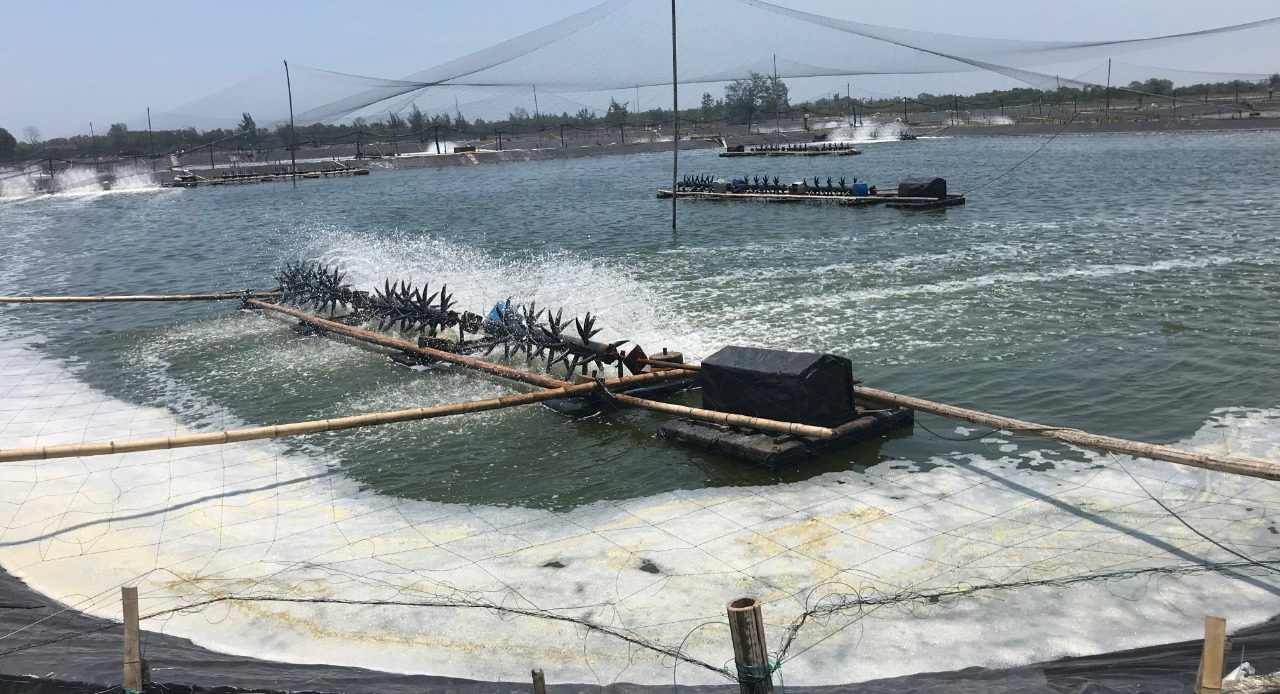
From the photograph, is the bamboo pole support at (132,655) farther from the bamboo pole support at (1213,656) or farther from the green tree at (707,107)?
the green tree at (707,107)

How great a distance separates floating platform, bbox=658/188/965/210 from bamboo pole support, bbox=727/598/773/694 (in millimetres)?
34987

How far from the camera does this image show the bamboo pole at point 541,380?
10.8 meters

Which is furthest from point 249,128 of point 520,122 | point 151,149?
point 520,122

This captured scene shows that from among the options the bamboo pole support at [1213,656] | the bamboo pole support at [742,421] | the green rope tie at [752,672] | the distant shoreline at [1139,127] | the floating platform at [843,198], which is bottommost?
the bamboo pole support at [742,421]

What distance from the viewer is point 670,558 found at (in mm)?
8586

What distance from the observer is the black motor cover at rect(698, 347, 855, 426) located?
1104 centimetres

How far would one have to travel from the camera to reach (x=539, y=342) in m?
15.7

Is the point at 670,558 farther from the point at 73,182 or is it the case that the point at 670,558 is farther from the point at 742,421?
the point at 73,182

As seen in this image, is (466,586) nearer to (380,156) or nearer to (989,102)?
(380,156)

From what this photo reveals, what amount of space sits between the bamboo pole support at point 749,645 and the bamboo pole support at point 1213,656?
216 centimetres

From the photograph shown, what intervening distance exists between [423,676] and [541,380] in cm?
770

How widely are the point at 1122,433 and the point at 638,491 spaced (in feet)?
20.1

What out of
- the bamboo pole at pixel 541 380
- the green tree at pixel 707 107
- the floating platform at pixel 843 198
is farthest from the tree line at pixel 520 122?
the bamboo pole at pixel 541 380

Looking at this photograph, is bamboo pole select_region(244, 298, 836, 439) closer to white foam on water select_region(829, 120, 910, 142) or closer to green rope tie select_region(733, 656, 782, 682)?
green rope tie select_region(733, 656, 782, 682)
